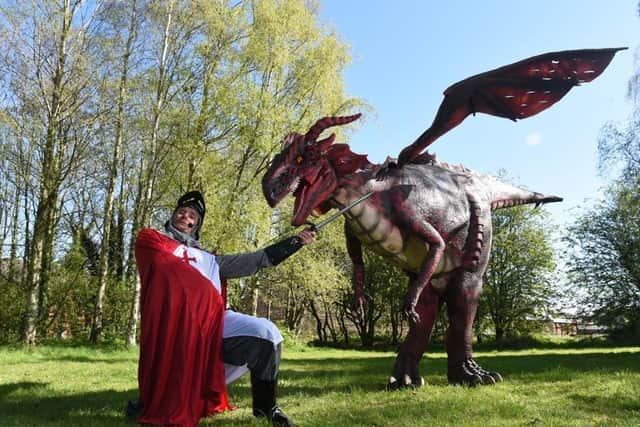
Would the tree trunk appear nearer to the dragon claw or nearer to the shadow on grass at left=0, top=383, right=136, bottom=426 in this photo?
the shadow on grass at left=0, top=383, right=136, bottom=426

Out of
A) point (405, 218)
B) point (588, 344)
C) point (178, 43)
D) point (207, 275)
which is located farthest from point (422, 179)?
point (588, 344)

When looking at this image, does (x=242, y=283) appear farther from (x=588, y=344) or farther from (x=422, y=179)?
(x=588, y=344)

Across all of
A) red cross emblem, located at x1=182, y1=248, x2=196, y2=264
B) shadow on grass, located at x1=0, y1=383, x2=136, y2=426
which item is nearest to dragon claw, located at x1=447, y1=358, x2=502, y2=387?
red cross emblem, located at x1=182, y1=248, x2=196, y2=264

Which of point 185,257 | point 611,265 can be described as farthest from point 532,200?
point 611,265

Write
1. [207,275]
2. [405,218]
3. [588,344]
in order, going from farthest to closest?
[588,344], [405,218], [207,275]

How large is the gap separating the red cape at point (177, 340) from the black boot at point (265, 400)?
284 mm

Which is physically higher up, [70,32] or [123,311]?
[70,32]

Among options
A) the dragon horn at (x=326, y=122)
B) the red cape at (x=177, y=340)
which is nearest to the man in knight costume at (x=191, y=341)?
the red cape at (x=177, y=340)

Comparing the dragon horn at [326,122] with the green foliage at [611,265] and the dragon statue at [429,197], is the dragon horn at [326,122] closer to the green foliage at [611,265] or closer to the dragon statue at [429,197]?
the dragon statue at [429,197]

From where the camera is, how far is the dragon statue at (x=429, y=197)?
4.76 metres

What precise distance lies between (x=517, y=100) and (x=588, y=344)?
1860 centimetres

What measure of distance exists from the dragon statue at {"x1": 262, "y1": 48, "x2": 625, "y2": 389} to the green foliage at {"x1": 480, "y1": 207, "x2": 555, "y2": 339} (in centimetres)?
1988

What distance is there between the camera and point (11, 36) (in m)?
12.8

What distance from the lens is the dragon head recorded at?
4.64m
